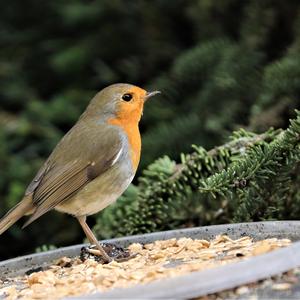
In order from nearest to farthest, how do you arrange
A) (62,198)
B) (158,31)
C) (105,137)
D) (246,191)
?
(246,191) → (62,198) → (105,137) → (158,31)

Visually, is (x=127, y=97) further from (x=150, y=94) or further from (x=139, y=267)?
(x=139, y=267)

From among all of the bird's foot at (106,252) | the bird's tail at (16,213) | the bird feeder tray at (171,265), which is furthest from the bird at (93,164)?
the bird feeder tray at (171,265)

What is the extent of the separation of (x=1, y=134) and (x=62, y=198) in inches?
33.8

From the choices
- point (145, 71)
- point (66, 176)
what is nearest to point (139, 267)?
point (66, 176)

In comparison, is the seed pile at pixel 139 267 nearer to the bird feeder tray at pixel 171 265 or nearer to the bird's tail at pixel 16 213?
the bird feeder tray at pixel 171 265

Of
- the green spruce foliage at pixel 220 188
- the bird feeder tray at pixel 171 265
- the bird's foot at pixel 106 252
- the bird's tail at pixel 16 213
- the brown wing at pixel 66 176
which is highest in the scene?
the brown wing at pixel 66 176

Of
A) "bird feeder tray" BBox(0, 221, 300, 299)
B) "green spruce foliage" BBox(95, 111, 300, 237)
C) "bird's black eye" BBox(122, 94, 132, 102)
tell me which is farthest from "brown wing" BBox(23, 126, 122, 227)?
"bird feeder tray" BBox(0, 221, 300, 299)

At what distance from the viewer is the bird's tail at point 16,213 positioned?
3.58 meters

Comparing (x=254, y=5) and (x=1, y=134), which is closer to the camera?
Answer: (x=254, y=5)

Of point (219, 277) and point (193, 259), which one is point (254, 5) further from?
point (219, 277)

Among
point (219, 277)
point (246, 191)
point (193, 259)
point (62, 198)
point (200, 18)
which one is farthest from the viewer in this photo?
point (200, 18)

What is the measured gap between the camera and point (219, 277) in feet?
6.75

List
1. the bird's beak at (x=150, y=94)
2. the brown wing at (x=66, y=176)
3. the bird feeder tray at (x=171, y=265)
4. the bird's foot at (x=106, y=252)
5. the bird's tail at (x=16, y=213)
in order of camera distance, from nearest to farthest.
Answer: the bird feeder tray at (x=171, y=265) < the bird's foot at (x=106, y=252) < the bird's tail at (x=16, y=213) < the brown wing at (x=66, y=176) < the bird's beak at (x=150, y=94)

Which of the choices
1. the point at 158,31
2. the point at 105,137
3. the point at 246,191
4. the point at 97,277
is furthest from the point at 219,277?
the point at 158,31
